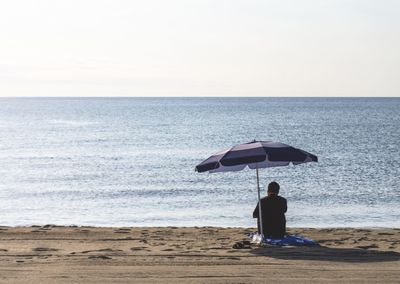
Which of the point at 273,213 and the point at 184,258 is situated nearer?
the point at 184,258

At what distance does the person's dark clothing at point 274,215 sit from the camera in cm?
1441

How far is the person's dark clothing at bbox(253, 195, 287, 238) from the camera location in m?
14.4

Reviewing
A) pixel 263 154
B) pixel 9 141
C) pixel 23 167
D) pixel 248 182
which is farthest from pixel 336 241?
pixel 9 141

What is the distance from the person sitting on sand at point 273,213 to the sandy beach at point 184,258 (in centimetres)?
73

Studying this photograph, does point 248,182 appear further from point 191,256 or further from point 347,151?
point 347,151

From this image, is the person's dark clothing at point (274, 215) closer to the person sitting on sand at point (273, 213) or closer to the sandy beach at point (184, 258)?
the person sitting on sand at point (273, 213)

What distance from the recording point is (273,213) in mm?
14422

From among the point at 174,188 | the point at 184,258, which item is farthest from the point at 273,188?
the point at 174,188

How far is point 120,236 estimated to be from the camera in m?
16.4

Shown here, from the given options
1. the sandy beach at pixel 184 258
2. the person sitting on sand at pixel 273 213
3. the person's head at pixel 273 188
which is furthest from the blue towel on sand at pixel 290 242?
the person's head at pixel 273 188

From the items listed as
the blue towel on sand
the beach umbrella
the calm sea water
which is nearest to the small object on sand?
the blue towel on sand

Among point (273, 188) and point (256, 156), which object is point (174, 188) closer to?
point (273, 188)

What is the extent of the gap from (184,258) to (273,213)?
2372mm

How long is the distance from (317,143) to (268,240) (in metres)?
51.8
